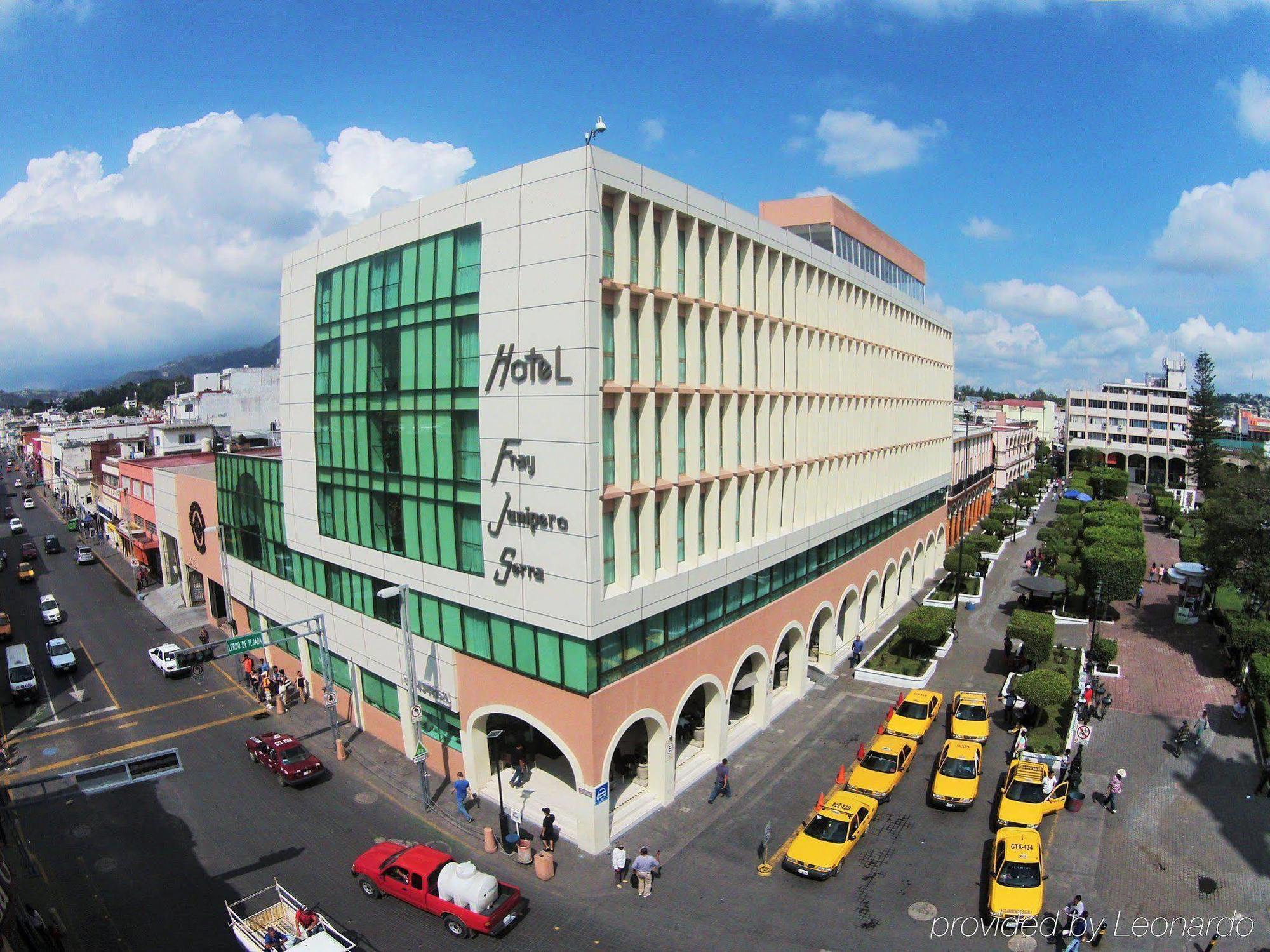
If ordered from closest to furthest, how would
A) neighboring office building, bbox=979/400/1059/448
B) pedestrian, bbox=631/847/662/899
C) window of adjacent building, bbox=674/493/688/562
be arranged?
1. pedestrian, bbox=631/847/662/899
2. window of adjacent building, bbox=674/493/688/562
3. neighboring office building, bbox=979/400/1059/448

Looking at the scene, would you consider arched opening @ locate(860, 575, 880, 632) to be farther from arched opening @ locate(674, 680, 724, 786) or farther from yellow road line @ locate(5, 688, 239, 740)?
yellow road line @ locate(5, 688, 239, 740)

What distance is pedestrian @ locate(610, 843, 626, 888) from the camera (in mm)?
19953

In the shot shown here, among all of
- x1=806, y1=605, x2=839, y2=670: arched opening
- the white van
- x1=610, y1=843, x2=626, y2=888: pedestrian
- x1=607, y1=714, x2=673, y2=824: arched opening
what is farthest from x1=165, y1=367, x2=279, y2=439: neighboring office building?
x1=610, y1=843, x2=626, y2=888: pedestrian

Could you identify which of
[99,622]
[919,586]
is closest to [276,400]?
[99,622]

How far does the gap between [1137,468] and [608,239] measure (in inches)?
5120

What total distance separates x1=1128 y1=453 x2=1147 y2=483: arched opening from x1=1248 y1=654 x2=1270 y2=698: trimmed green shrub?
105163 millimetres

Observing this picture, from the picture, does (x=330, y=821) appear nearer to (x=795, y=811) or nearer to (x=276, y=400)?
(x=795, y=811)

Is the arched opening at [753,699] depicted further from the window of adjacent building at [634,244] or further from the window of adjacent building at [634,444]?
the window of adjacent building at [634,244]

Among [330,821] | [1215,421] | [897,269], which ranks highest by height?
[897,269]

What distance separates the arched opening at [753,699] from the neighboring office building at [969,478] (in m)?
36.7

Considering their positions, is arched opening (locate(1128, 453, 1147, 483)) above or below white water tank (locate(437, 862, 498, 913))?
above

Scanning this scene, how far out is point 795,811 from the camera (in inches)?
948

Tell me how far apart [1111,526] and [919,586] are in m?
13.2

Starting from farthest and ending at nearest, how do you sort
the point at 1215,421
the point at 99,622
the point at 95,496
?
the point at 1215,421
the point at 95,496
the point at 99,622
